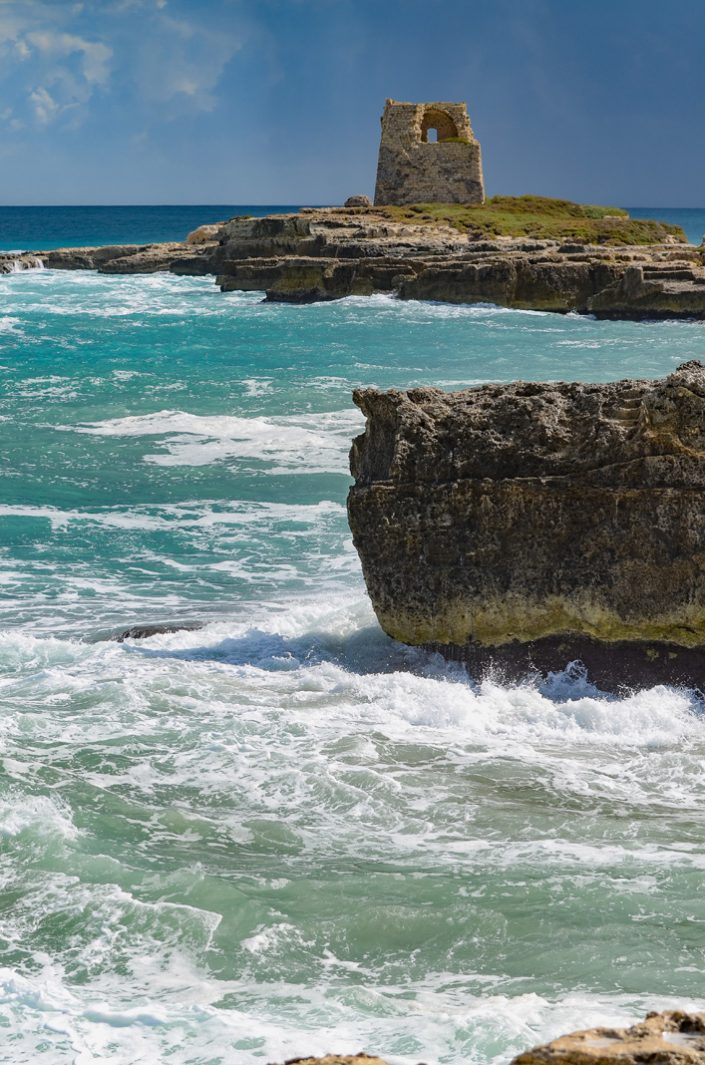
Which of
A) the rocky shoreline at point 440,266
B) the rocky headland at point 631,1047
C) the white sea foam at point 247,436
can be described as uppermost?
the rocky shoreline at point 440,266

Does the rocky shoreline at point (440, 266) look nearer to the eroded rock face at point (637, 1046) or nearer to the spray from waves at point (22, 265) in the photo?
the spray from waves at point (22, 265)

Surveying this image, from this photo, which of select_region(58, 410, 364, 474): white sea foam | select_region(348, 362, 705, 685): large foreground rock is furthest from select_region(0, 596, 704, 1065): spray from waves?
select_region(58, 410, 364, 474): white sea foam

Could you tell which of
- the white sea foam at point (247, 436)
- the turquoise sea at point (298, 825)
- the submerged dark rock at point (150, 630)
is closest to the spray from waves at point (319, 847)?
the turquoise sea at point (298, 825)

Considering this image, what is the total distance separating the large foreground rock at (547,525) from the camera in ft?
23.7

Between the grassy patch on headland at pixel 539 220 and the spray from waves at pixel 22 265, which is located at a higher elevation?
the grassy patch on headland at pixel 539 220

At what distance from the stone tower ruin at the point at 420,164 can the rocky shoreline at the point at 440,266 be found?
4.72 m

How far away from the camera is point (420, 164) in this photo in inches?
2176

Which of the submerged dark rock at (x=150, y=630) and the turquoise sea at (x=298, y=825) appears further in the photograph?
the submerged dark rock at (x=150, y=630)

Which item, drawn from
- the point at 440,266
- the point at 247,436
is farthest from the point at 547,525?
the point at 440,266

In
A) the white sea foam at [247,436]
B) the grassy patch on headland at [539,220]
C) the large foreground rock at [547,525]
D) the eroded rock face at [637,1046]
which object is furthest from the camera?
the grassy patch on headland at [539,220]

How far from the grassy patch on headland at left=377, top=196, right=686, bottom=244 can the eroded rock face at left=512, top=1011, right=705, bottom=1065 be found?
4246 cm

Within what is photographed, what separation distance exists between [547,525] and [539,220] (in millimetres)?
43951

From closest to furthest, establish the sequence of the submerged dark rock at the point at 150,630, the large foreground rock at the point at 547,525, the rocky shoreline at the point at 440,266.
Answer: the large foreground rock at the point at 547,525
the submerged dark rock at the point at 150,630
the rocky shoreline at the point at 440,266

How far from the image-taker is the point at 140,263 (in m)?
52.8
